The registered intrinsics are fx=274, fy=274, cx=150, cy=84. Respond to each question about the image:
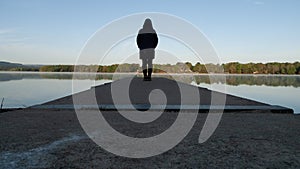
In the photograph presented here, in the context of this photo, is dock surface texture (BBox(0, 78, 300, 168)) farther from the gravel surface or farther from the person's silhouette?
the person's silhouette

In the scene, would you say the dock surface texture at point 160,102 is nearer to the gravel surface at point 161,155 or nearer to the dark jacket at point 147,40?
the gravel surface at point 161,155

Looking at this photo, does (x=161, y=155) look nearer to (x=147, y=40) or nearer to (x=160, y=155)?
(x=160, y=155)

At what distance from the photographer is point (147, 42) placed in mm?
12961

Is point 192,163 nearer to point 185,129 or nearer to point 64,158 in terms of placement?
point 64,158

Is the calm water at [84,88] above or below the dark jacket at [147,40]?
below

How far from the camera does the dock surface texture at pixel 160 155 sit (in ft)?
7.00

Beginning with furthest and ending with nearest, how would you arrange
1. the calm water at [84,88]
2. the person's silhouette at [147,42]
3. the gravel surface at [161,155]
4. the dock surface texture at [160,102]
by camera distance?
1. the person's silhouette at [147,42]
2. the calm water at [84,88]
3. the dock surface texture at [160,102]
4. the gravel surface at [161,155]

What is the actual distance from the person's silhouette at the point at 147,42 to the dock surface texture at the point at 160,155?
8.86 meters

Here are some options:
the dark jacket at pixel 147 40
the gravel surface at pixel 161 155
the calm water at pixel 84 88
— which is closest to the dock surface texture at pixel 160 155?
the gravel surface at pixel 161 155

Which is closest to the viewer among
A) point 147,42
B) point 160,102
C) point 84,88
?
point 160,102

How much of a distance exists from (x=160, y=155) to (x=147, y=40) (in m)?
10.9

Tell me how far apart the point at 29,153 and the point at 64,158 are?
0.36 m

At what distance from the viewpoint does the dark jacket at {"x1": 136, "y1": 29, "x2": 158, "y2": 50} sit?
42.5ft

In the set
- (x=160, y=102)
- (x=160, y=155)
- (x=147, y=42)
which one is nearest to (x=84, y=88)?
(x=147, y=42)
